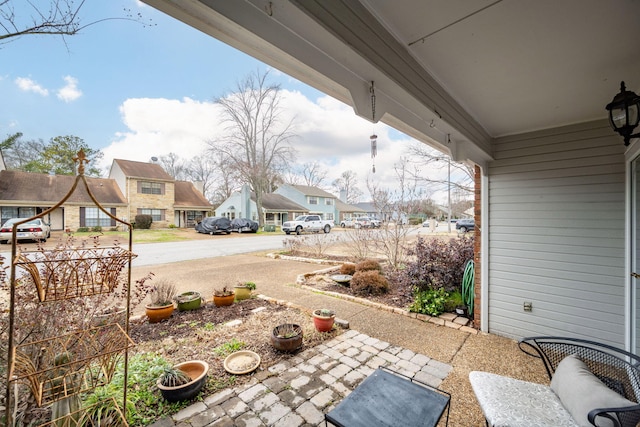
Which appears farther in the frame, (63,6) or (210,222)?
(210,222)

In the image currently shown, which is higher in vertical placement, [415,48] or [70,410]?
[415,48]

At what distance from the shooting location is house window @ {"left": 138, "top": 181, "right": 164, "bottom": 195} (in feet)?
61.9

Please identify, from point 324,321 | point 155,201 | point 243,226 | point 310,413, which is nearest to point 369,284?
point 324,321

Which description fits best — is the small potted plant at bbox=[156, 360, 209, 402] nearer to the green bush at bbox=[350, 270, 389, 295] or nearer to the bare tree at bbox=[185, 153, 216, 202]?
the green bush at bbox=[350, 270, 389, 295]

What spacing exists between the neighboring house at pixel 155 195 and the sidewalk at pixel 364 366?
19.0 m

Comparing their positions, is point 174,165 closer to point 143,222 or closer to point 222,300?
point 143,222

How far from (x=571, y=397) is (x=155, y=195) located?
908 inches

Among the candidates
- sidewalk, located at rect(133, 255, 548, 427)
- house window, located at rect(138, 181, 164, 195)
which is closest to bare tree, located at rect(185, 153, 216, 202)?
house window, located at rect(138, 181, 164, 195)

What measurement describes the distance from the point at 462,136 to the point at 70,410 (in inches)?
151

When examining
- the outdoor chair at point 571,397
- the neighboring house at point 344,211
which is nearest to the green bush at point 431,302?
the outdoor chair at point 571,397

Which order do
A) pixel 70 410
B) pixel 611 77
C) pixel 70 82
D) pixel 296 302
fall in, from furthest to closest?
pixel 296 302 → pixel 70 82 → pixel 611 77 → pixel 70 410

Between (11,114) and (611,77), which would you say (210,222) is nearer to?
(11,114)

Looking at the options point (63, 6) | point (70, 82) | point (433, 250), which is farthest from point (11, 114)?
point (433, 250)

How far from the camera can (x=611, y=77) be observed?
201cm
